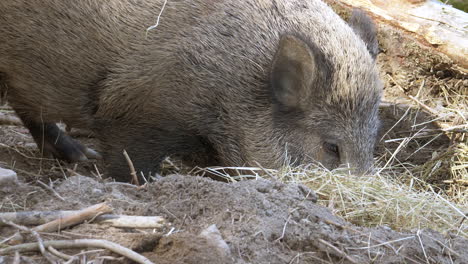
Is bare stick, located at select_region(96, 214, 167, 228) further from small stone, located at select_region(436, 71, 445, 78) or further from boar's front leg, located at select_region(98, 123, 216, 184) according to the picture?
small stone, located at select_region(436, 71, 445, 78)

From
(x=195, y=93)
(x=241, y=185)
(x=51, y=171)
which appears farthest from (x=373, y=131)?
(x=51, y=171)

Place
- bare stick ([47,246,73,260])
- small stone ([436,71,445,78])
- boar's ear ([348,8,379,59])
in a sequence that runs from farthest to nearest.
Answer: small stone ([436,71,445,78]), boar's ear ([348,8,379,59]), bare stick ([47,246,73,260])

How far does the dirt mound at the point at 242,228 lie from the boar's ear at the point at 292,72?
118 centimetres

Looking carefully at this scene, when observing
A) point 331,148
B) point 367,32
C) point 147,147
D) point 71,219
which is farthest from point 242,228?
point 367,32

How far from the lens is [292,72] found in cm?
460

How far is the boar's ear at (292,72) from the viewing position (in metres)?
4.47

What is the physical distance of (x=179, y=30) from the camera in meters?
4.77

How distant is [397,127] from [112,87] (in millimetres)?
2858

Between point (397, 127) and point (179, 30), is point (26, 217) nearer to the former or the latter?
point (179, 30)

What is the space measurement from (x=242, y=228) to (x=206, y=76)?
181 centimetres

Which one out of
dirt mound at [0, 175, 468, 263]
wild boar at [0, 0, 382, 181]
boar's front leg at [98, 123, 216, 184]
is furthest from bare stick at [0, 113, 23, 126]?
dirt mound at [0, 175, 468, 263]

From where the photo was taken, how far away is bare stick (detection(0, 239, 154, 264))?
2729mm

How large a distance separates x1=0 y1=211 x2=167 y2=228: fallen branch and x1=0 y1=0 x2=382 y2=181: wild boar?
5.64 ft

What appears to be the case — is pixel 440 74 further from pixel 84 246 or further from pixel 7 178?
pixel 84 246
